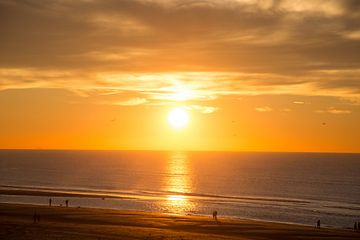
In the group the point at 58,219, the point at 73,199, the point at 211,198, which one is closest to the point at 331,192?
the point at 211,198

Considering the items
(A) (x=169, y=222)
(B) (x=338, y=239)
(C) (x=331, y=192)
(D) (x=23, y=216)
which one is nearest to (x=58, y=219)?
(D) (x=23, y=216)

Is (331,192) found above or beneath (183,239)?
above

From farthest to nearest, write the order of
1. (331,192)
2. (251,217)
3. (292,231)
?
(331,192)
(251,217)
(292,231)

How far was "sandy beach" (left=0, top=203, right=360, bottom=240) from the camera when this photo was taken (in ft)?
149

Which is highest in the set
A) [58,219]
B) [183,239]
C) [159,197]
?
[159,197]

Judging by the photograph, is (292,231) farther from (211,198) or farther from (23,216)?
(211,198)

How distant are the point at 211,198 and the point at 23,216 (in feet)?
174

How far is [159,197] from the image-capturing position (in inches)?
4040

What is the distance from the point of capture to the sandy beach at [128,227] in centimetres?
4536

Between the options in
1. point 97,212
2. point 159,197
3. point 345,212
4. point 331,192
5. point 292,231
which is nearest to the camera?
point 292,231

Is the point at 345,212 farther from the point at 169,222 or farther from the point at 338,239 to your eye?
the point at 169,222

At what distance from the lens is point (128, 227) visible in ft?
175

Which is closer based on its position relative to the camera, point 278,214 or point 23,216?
point 23,216

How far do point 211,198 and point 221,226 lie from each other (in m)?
46.7
